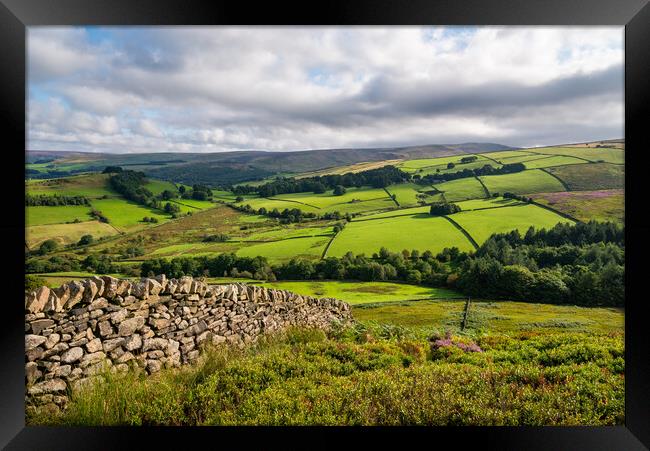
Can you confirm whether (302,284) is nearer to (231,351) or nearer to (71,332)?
(231,351)

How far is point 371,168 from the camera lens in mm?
18672

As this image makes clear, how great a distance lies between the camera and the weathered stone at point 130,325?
13.2 feet

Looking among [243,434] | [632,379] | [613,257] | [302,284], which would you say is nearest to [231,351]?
[243,434]

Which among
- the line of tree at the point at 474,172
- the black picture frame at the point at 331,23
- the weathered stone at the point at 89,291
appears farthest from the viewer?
the line of tree at the point at 474,172

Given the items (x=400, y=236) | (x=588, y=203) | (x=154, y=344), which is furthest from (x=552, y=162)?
(x=154, y=344)

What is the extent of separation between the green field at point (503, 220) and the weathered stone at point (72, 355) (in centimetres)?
1369

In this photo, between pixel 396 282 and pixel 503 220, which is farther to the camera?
pixel 503 220

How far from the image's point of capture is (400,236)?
1541 cm

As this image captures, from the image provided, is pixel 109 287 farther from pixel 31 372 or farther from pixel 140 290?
pixel 31 372

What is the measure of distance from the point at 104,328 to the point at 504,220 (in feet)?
48.1

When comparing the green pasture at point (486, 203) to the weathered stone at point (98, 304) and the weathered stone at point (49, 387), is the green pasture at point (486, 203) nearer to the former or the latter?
the weathered stone at point (98, 304)

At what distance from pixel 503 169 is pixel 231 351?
50.5 ft

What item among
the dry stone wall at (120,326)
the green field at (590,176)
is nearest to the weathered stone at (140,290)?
the dry stone wall at (120,326)

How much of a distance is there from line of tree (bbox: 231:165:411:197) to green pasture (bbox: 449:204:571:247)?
3.80 meters
